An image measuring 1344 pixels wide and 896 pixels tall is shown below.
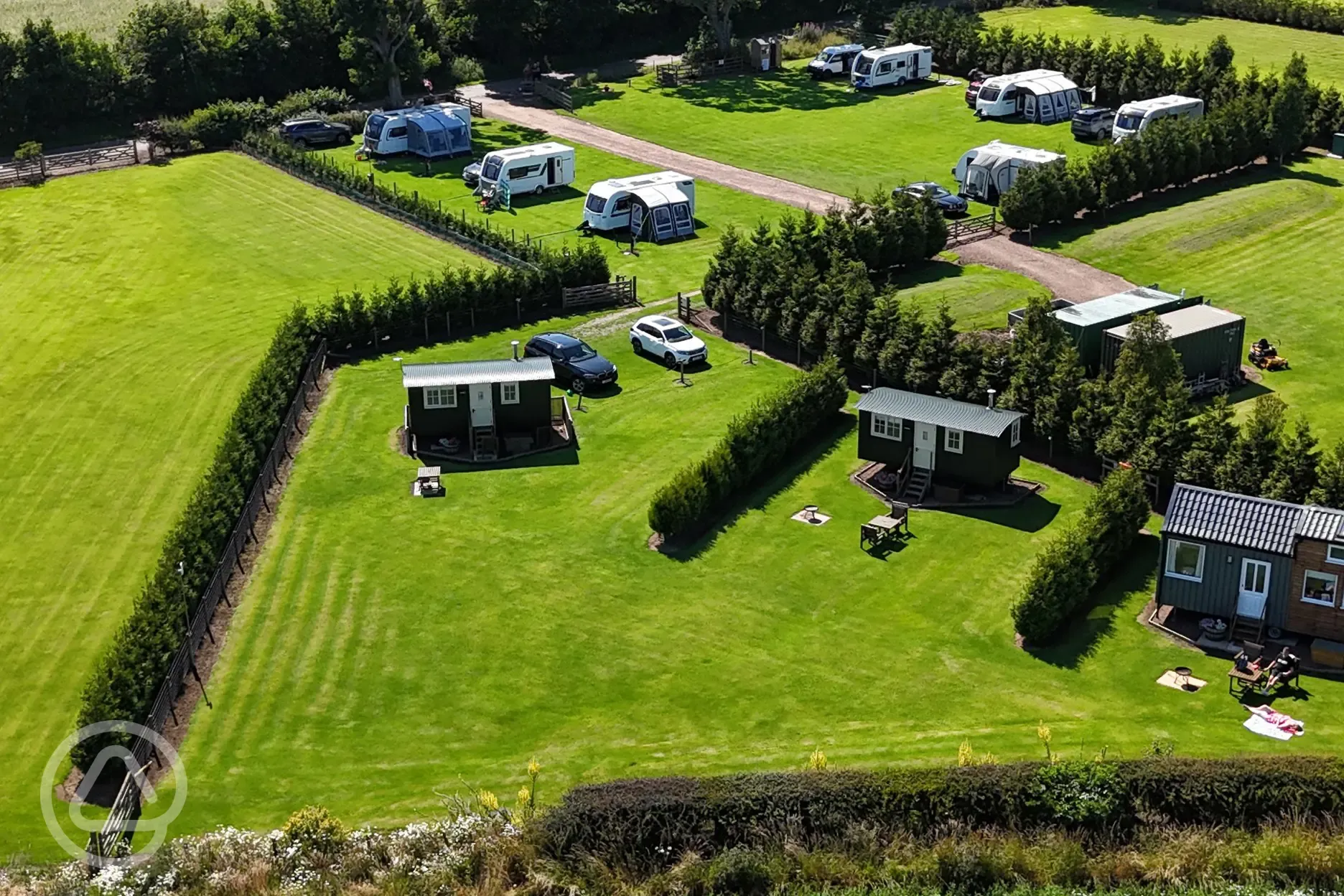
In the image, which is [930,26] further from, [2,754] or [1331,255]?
[2,754]

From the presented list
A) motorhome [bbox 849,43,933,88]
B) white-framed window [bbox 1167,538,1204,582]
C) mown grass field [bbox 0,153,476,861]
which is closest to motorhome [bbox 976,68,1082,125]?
motorhome [bbox 849,43,933,88]

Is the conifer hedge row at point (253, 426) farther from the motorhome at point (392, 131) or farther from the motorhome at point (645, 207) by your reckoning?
the motorhome at point (392, 131)

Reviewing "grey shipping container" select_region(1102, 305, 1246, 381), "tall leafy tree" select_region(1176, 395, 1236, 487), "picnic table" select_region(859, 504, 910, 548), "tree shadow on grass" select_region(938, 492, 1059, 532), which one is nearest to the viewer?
"tall leafy tree" select_region(1176, 395, 1236, 487)

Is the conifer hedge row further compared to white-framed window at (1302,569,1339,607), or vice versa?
white-framed window at (1302,569,1339,607)

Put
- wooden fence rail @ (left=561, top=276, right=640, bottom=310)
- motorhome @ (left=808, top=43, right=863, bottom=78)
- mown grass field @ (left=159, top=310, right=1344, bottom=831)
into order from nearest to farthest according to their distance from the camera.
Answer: mown grass field @ (left=159, top=310, right=1344, bottom=831), wooden fence rail @ (left=561, top=276, right=640, bottom=310), motorhome @ (left=808, top=43, right=863, bottom=78)

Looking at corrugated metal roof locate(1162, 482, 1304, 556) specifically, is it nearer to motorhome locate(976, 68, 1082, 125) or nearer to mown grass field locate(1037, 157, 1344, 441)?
mown grass field locate(1037, 157, 1344, 441)
